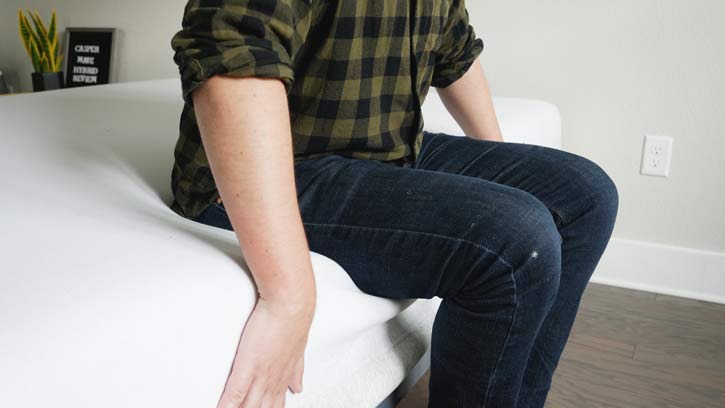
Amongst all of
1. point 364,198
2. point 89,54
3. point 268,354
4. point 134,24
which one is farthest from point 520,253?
point 89,54

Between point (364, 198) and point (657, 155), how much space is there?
1.17m

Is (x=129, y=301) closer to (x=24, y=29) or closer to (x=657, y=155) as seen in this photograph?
(x=657, y=155)

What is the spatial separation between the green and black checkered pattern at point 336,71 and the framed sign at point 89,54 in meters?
1.79

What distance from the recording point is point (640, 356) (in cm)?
131

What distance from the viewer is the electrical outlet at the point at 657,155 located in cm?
159

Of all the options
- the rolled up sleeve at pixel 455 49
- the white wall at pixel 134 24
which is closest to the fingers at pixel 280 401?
the rolled up sleeve at pixel 455 49

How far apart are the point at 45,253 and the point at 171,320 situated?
159mm

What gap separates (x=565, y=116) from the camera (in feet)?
5.53

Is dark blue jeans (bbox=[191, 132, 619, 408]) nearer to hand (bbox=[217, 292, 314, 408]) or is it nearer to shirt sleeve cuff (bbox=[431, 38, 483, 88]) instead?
hand (bbox=[217, 292, 314, 408])

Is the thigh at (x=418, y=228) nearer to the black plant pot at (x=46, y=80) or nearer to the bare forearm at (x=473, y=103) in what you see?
the bare forearm at (x=473, y=103)

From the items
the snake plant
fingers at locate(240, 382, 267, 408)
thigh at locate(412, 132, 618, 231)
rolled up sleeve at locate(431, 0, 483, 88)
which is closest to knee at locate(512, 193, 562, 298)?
thigh at locate(412, 132, 618, 231)

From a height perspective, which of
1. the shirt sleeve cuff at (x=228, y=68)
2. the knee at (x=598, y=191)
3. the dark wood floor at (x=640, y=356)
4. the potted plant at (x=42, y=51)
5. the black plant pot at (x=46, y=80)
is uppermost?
the shirt sleeve cuff at (x=228, y=68)

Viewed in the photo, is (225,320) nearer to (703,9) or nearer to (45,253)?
(45,253)

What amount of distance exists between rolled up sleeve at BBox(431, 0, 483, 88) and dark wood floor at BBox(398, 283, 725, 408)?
547 millimetres
